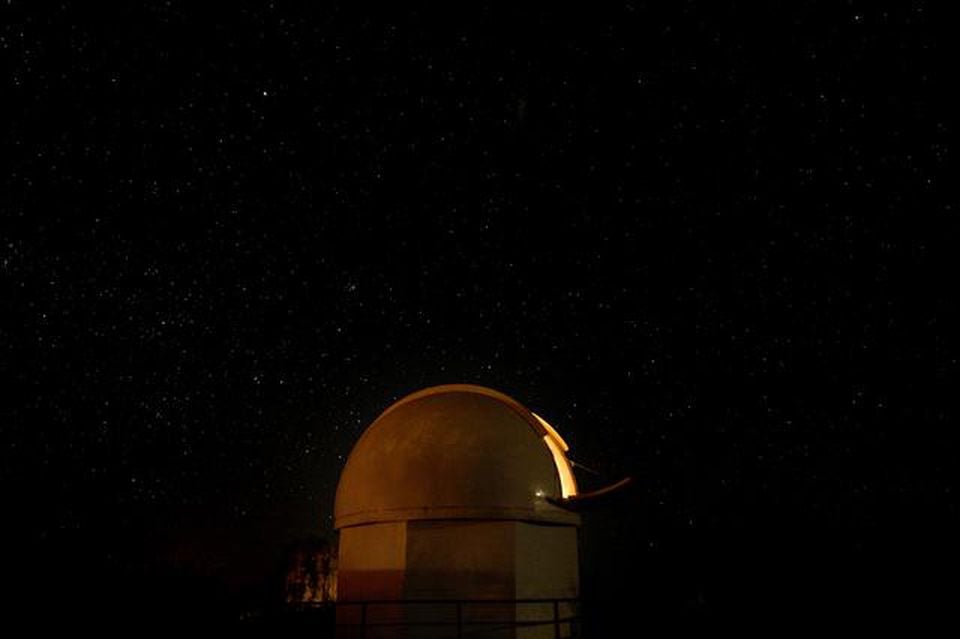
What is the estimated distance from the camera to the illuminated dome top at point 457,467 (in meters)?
10.6

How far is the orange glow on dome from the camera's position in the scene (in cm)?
1173

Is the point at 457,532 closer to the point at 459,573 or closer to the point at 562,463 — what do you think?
the point at 459,573

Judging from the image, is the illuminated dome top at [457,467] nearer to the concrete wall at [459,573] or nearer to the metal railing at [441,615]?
the concrete wall at [459,573]

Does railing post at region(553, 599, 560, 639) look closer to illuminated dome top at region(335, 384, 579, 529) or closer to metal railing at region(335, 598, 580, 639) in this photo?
metal railing at region(335, 598, 580, 639)

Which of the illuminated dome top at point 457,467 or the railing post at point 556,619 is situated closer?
the railing post at point 556,619

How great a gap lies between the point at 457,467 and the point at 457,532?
93cm

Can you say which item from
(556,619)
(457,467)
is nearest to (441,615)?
(556,619)

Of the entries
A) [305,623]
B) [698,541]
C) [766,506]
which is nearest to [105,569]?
[305,623]

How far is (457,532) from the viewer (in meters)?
10.6

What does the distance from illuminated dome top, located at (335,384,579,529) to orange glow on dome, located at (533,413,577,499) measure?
0.02 meters

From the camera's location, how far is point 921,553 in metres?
26.8

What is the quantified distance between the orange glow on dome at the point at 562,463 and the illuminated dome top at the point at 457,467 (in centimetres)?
2

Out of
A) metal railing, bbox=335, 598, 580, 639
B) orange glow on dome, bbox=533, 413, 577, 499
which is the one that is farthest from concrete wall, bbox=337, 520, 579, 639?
orange glow on dome, bbox=533, 413, 577, 499

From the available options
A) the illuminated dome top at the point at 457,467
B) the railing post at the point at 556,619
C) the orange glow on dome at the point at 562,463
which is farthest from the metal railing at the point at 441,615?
the orange glow on dome at the point at 562,463
